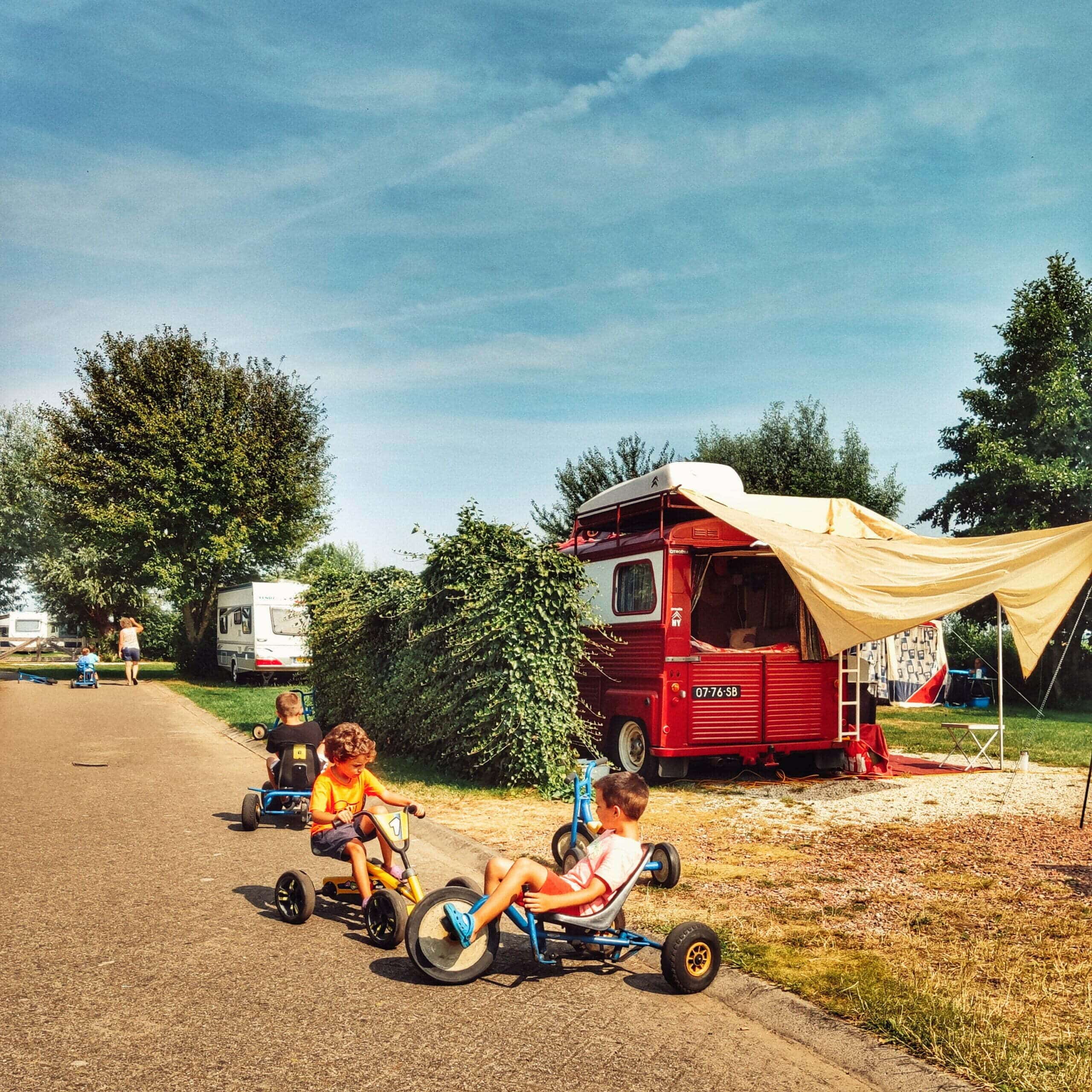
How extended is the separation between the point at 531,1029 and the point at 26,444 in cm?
4726

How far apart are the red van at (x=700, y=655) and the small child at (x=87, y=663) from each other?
19.7 metres

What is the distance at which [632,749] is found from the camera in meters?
11.3

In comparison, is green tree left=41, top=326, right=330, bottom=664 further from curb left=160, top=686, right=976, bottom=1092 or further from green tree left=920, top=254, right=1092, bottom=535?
curb left=160, top=686, right=976, bottom=1092

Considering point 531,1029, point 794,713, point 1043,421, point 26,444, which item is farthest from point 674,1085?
point 26,444

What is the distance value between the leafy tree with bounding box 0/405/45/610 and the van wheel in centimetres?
3864

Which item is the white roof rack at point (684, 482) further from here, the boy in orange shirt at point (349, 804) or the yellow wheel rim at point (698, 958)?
the yellow wheel rim at point (698, 958)

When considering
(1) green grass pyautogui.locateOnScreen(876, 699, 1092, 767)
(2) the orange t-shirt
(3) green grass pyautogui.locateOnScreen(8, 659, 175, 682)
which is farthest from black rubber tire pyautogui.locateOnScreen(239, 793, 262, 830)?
(3) green grass pyautogui.locateOnScreen(8, 659, 175, 682)

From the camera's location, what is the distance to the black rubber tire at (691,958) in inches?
179

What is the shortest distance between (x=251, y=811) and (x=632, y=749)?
180 inches

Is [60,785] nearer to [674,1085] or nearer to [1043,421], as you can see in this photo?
[674,1085]

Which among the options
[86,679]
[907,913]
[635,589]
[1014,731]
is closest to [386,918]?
[907,913]

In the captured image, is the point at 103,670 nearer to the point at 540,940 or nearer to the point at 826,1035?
the point at 540,940

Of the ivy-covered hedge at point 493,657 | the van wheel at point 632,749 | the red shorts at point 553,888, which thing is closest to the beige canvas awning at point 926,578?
the ivy-covered hedge at point 493,657

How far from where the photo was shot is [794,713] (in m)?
11.3
